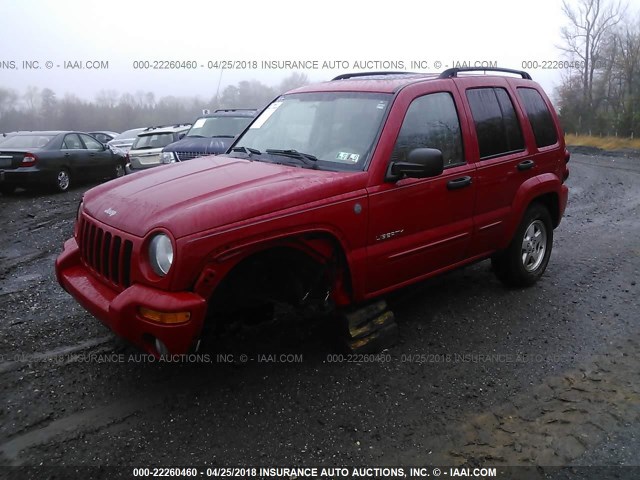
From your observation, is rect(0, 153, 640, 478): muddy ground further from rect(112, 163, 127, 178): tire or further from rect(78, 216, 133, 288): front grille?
rect(112, 163, 127, 178): tire

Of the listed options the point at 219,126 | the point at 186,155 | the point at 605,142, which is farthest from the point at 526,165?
the point at 605,142

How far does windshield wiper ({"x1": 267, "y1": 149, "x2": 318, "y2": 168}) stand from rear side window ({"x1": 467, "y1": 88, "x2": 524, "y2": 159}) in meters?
1.47

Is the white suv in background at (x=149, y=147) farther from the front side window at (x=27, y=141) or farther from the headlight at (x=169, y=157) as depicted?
the headlight at (x=169, y=157)

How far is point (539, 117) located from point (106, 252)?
13.3 ft

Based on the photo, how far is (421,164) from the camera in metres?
3.50

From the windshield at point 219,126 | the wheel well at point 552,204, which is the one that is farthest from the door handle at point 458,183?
the windshield at point 219,126

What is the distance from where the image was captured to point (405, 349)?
159 inches

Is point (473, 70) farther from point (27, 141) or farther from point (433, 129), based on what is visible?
point (27, 141)

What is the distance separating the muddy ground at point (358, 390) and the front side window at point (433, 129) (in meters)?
1.43

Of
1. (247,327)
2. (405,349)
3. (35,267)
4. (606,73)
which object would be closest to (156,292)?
(247,327)

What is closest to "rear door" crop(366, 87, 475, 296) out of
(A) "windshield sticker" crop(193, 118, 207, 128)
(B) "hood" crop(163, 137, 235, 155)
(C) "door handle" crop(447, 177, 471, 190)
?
(C) "door handle" crop(447, 177, 471, 190)

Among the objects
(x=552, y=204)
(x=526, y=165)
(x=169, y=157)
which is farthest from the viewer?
(x=169, y=157)

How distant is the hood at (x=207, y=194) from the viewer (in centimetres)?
298

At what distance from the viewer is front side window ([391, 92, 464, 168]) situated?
3.82 meters
